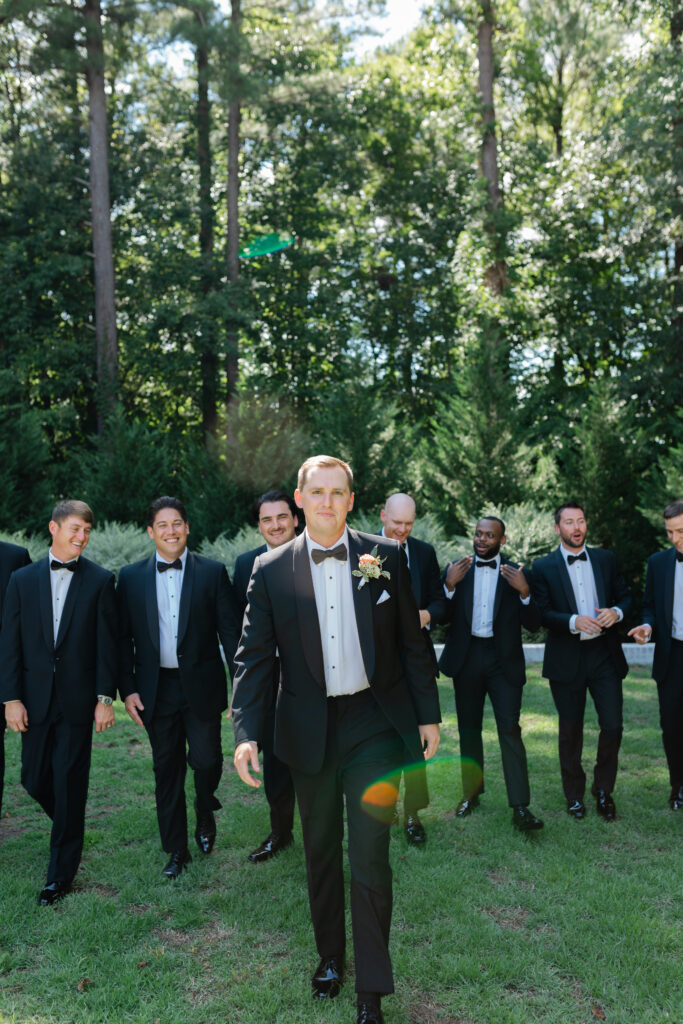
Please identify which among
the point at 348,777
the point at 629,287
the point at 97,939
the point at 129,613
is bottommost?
the point at 97,939

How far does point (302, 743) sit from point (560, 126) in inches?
1203

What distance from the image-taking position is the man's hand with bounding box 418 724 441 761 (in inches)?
155

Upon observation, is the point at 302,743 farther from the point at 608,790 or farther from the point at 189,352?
the point at 189,352

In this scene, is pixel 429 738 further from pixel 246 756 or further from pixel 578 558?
pixel 578 558

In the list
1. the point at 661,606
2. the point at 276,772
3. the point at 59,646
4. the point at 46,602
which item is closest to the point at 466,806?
the point at 276,772

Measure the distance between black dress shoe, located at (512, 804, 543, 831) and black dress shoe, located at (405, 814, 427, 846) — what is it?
0.65m

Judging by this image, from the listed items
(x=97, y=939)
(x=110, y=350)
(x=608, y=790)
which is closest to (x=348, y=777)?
(x=97, y=939)

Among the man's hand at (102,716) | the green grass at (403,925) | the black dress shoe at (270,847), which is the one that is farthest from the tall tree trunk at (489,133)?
the man's hand at (102,716)

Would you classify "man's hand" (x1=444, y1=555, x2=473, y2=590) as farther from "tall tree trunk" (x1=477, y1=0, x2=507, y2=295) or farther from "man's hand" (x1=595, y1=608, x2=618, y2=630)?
"tall tree trunk" (x1=477, y1=0, x2=507, y2=295)

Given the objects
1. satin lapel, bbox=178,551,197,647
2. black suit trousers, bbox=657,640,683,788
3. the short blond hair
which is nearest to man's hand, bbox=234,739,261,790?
the short blond hair

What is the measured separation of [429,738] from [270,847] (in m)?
2.21

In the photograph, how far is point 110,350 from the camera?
22.7m

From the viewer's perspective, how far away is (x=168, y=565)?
5.48 m

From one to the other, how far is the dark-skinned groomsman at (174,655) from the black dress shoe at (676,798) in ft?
11.1
